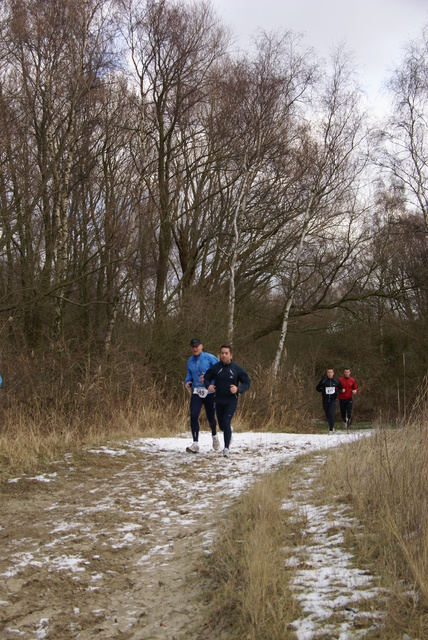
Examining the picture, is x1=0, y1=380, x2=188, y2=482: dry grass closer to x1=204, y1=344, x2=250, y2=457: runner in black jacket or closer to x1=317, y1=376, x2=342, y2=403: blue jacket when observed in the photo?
x1=204, y1=344, x2=250, y2=457: runner in black jacket

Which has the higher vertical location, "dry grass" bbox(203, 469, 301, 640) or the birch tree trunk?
the birch tree trunk

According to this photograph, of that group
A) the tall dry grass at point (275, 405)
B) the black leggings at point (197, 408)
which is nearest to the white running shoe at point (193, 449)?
the black leggings at point (197, 408)

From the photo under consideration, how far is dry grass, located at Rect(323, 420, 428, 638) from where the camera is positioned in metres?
2.84

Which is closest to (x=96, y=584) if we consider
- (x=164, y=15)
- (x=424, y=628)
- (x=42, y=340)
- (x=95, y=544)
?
(x=95, y=544)

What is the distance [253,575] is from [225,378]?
5.32m

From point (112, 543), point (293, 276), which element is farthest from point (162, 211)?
point (112, 543)

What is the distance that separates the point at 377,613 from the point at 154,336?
13384mm

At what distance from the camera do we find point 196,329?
16.3 m

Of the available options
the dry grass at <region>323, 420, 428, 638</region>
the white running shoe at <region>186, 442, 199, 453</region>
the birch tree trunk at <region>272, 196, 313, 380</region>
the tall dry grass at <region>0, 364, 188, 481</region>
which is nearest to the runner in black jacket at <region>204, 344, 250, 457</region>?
the white running shoe at <region>186, 442, 199, 453</region>

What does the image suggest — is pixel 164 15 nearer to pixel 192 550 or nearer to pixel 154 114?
pixel 154 114

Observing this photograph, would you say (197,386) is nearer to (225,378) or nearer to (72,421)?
(225,378)

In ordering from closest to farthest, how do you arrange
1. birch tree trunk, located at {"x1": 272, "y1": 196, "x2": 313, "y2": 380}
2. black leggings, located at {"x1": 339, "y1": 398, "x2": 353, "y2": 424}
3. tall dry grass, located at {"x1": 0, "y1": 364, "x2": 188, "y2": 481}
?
tall dry grass, located at {"x1": 0, "y1": 364, "x2": 188, "y2": 481} < black leggings, located at {"x1": 339, "y1": 398, "x2": 353, "y2": 424} < birch tree trunk, located at {"x1": 272, "y1": 196, "x2": 313, "y2": 380}

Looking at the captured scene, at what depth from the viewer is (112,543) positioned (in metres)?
4.65

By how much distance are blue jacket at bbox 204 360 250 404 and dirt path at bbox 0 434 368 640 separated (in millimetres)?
990
